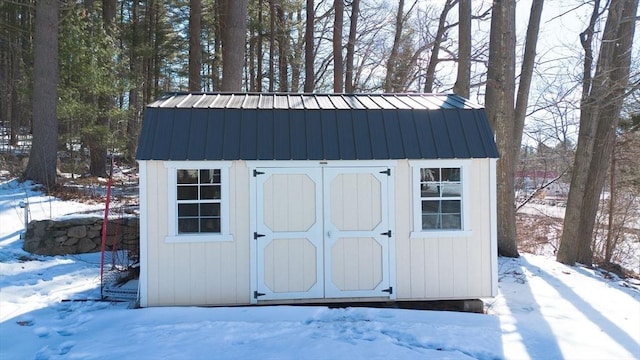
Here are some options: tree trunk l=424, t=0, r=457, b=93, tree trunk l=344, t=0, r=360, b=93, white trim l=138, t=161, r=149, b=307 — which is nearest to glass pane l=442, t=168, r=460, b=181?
white trim l=138, t=161, r=149, b=307

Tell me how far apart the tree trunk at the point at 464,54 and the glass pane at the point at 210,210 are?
285 inches

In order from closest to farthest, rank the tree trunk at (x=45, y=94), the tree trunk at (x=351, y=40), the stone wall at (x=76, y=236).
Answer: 1. the stone wall at (x=76, y=236)
2. the tree trunk at (x=45, y=94)
3. the tree trunk at (x=351, y=40)

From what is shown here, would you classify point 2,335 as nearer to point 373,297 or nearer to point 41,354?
point 41,354

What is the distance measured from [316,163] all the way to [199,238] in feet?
5.63

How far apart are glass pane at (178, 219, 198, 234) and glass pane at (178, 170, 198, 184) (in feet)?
1.58

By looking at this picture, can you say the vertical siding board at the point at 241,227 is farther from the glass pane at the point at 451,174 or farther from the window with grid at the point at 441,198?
the glass pane at the point at 451,174

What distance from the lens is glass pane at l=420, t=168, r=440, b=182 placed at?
20.9ft

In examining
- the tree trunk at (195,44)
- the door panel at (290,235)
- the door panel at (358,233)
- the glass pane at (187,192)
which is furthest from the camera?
the tree trunk at (195,44)

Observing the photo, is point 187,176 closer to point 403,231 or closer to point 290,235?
point 290,235

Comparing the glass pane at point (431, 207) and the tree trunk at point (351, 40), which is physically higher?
the tree trunk at point (351, 40)

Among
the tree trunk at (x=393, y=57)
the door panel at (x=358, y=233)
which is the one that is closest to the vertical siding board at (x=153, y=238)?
the door panel at (x=358, y=233)

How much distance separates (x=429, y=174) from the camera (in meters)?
6.36

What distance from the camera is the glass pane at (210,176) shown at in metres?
6.07

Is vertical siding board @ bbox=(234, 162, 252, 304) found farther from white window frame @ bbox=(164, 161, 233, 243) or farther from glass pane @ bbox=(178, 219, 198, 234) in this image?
glass pane @ bbox=(178, 219, 198, 234)
